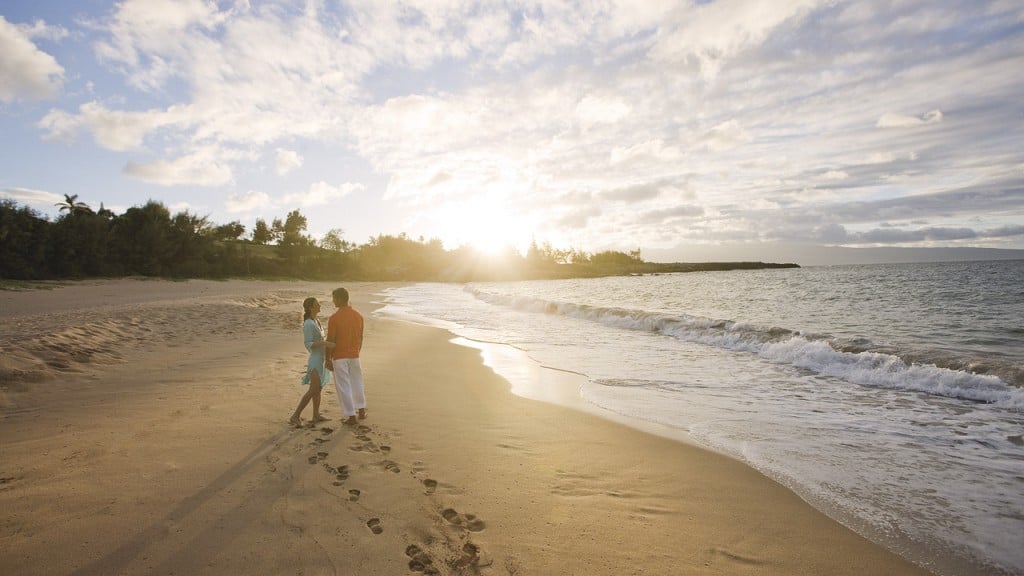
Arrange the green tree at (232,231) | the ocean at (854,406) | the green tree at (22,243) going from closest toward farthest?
1. the ocean at (854,406)
2. the green tree at (22,243)
3. the green tree at (232,231)

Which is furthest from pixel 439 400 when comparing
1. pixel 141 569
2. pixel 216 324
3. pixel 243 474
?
pixel 216 324

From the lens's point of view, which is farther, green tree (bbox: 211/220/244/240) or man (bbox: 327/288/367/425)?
green tree (bbox: 211/220/244/240)

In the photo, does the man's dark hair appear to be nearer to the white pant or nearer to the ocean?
the white pant

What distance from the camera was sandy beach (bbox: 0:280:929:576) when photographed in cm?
330

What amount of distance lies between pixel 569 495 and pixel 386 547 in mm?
1762

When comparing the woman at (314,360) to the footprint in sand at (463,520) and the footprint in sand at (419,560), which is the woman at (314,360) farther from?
the footprint in sand at (419,560)

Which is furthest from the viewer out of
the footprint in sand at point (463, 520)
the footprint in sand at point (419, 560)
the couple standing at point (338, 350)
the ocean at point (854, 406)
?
the couple standing at point (338, 350)

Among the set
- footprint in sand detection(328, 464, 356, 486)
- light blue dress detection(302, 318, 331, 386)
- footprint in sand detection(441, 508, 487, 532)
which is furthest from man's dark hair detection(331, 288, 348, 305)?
footprint in sand detection(441, 508, 487, 532)

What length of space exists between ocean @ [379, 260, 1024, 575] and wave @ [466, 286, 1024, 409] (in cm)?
4

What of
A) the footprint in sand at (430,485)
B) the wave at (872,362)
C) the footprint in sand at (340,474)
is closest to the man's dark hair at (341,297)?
the footprint in sand at (340,474)

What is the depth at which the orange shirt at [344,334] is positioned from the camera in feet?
21.8

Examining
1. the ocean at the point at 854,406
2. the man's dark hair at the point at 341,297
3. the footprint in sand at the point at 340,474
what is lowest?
the ocean at the point at 854,406

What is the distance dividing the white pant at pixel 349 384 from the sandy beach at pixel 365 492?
291 mm

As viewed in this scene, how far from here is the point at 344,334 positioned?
6.69 m
